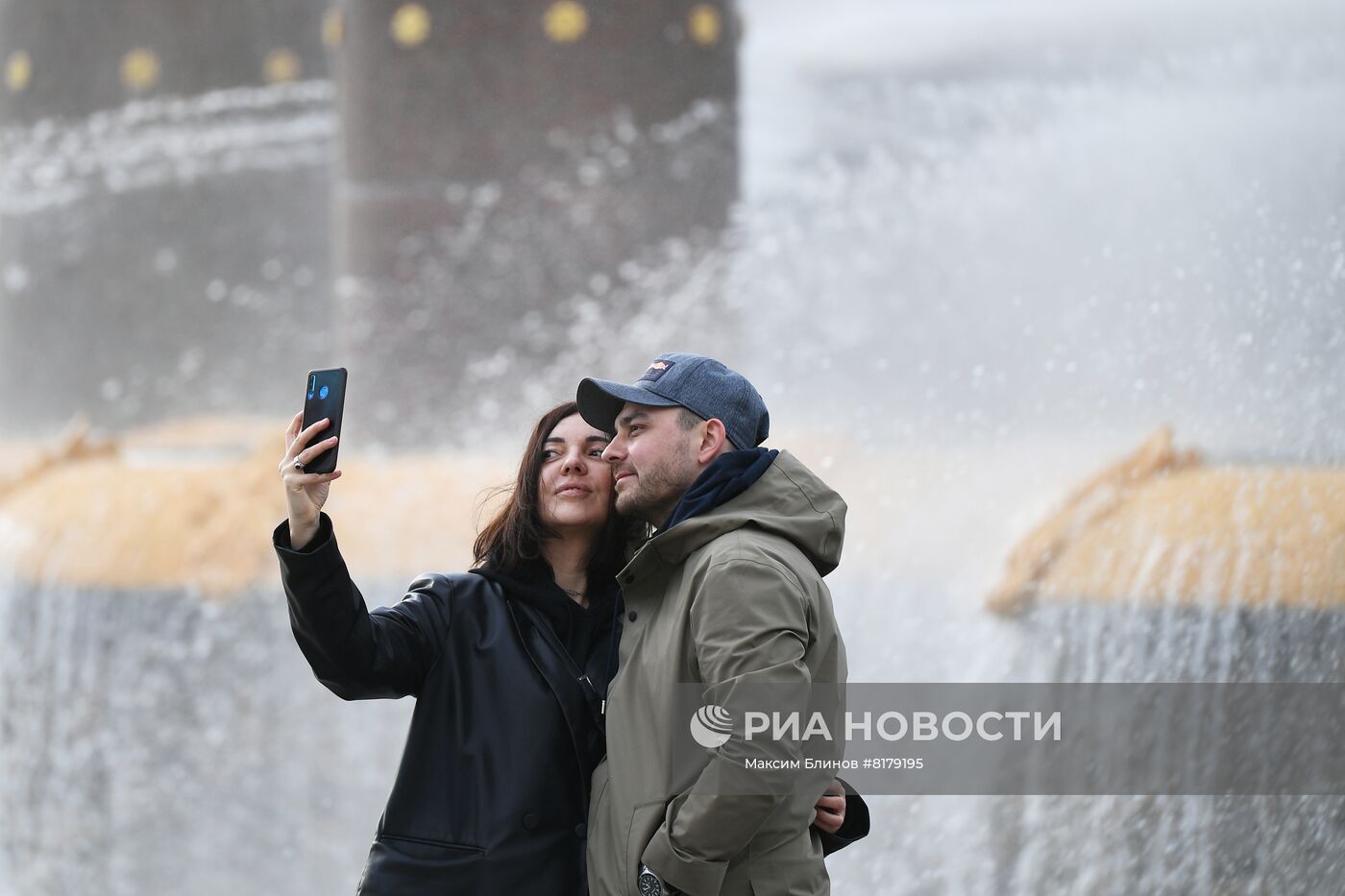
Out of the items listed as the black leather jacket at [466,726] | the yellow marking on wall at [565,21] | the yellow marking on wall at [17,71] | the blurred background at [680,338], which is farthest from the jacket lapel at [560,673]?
the yellow marking on wall at [17,71]

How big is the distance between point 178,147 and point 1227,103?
4.45 metres

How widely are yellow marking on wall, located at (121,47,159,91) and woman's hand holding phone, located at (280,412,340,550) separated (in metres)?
4.82

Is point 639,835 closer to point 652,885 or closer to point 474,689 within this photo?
point 652,885

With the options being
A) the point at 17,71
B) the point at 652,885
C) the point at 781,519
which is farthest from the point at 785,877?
the point at 17,71

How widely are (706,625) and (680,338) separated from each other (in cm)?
351

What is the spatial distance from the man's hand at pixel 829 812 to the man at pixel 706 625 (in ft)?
0.08

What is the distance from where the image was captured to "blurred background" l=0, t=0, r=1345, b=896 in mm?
4770

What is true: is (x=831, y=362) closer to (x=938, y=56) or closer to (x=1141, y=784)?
(x=938, y=56)

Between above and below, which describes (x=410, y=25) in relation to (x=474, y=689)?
above

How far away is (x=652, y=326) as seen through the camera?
5.40 m

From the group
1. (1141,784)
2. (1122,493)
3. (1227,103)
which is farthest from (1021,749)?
(1227,103)

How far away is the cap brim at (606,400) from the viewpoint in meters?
2.29

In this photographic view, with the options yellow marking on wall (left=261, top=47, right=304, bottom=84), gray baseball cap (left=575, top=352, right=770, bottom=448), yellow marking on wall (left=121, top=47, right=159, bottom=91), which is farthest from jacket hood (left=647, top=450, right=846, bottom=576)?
yellow marking on wall (left=121, top=47, right=159, bottom=91)

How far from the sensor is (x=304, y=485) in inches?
85.4
